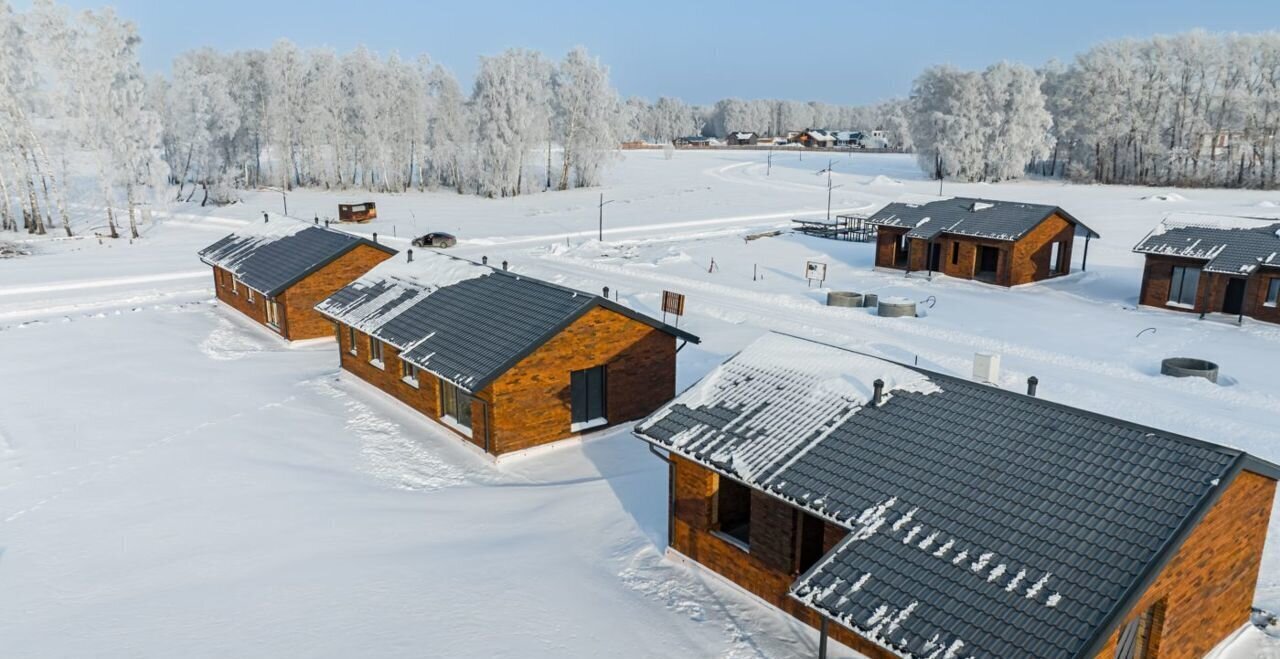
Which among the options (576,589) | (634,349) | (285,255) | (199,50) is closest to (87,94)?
(285,255)

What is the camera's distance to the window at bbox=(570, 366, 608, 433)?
1966 centimetres

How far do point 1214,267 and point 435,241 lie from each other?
127ft

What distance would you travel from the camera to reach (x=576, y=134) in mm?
82125

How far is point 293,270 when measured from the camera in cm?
2877

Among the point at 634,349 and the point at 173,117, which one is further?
the point at 173,117

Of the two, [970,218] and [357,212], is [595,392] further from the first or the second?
[357,212]

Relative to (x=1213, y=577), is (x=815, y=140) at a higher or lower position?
higher

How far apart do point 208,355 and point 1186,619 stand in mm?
27762

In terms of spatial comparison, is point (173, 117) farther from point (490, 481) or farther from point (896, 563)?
point (896, 563)

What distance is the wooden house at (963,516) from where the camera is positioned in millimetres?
9055

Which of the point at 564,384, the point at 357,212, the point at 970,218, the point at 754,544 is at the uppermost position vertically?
the point at 970,218

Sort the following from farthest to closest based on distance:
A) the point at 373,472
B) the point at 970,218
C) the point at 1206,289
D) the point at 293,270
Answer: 1. the point at 970,218
2. the point at 1206,289
3. the point at 293,270
4. the point at 373,472

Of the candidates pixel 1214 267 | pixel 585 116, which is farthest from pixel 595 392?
pixel 585 116

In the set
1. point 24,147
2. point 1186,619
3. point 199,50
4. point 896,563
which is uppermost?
point 199,50
